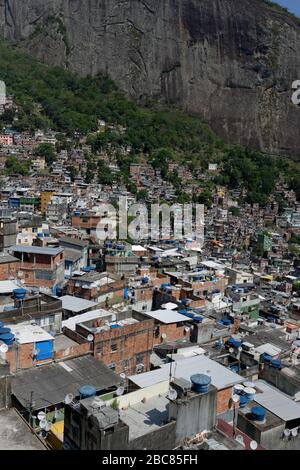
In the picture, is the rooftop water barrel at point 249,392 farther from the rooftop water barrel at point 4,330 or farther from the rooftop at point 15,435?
the rooftop water barrel at point 4,330

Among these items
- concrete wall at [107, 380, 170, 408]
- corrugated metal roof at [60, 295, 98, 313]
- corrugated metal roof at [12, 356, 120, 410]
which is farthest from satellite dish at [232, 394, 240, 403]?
corrugated metal roof at [60, 295, 98, 313]

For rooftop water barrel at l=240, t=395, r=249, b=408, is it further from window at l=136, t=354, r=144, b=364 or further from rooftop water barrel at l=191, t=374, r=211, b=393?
window at l=136, t=354, r=144, b=364

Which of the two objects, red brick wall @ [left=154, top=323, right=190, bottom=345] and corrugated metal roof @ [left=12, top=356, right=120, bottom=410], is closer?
corrugated metal roof @ [left=12, top=356, right=120, bottom=410]

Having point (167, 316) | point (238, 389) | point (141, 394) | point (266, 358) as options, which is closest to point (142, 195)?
point (167, 316)

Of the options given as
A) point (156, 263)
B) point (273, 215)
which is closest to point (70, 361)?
point (156, 263)

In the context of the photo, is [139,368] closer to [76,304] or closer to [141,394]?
[76,304]

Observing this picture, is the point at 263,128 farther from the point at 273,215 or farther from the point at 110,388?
the point at 110,388

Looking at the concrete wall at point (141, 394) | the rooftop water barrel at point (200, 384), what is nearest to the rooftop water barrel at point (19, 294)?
the concrete wall at point (141, 394)
